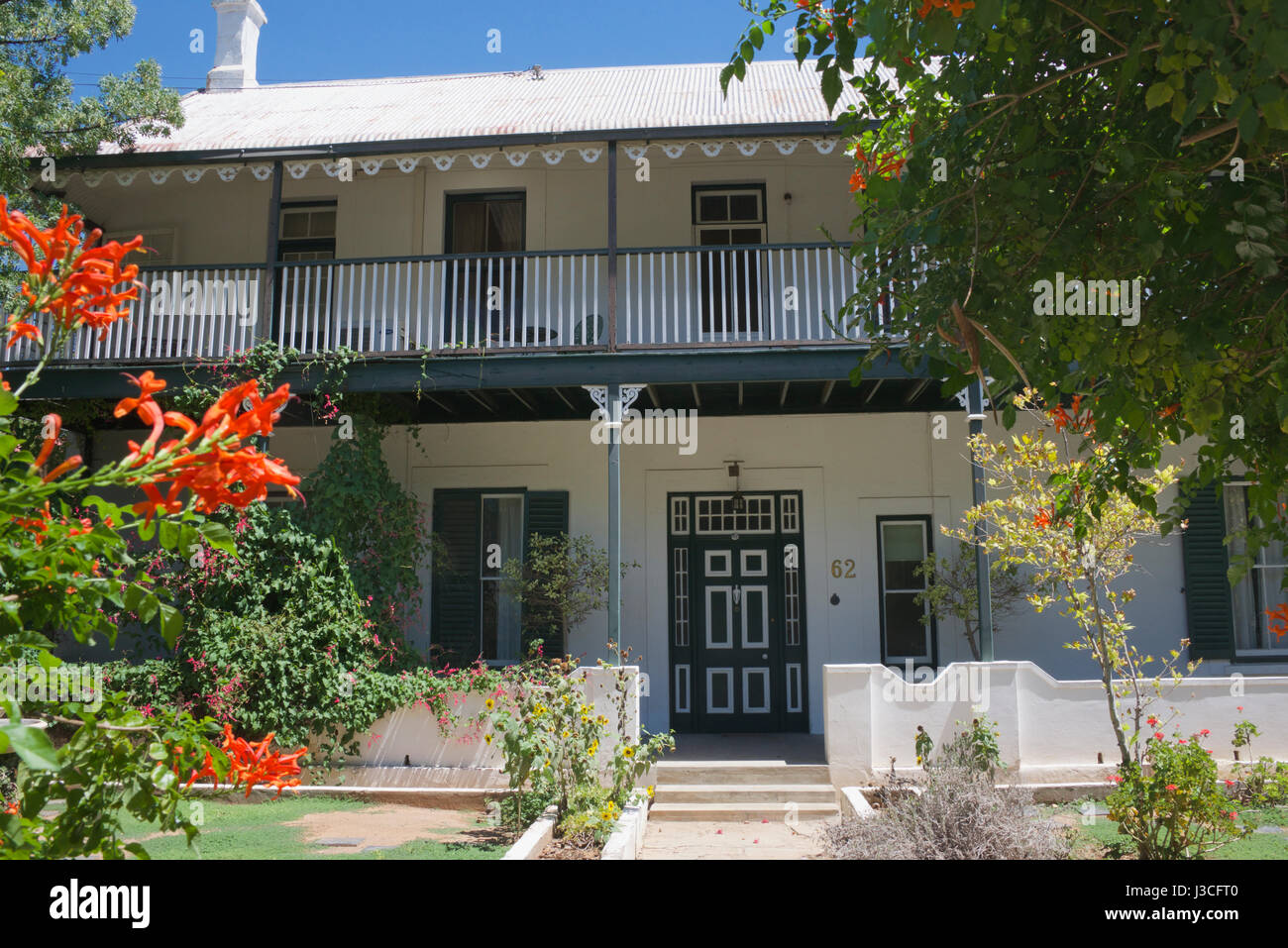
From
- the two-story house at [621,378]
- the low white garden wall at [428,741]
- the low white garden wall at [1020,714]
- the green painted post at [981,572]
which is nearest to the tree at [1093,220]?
the low white garden wall at [1020,714]

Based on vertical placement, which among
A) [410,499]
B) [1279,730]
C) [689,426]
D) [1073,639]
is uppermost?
[689,426]

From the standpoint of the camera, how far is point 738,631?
35.1 ft

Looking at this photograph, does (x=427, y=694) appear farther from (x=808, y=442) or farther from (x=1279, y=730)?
(x=1279, y=730)

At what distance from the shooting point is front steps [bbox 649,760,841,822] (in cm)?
803

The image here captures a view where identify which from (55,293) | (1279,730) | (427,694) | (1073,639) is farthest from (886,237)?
(1073,639)

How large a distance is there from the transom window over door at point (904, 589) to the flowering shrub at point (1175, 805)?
4576 millimetres

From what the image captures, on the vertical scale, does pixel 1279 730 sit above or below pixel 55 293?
below

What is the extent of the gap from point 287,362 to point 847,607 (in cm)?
657

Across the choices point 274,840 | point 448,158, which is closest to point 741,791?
point 274,840

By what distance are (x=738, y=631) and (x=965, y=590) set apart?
2.52 m

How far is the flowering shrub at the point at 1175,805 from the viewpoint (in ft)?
18.5

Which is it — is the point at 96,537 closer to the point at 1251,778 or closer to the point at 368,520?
the point at 368,520

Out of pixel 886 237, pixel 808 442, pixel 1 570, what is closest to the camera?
pixel 1 570

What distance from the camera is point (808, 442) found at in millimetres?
10938
